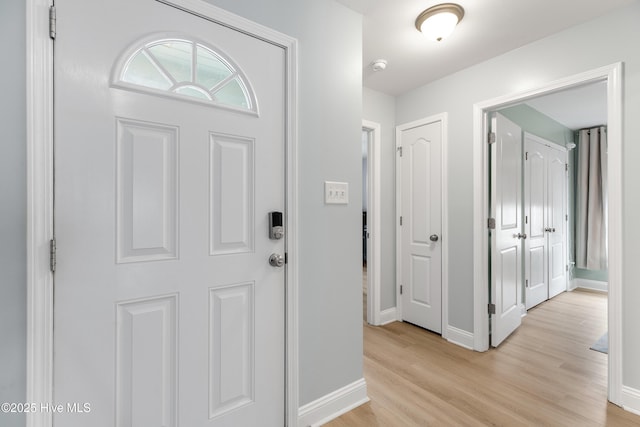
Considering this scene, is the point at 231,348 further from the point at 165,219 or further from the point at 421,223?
the point at 421,223

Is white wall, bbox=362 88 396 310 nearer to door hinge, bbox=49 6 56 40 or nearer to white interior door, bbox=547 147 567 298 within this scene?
white interior door, bbox=547 147 567 298

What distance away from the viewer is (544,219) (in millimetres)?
3652

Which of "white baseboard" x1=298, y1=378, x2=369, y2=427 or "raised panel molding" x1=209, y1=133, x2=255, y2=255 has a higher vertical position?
"raised panel molding" x1=209, y1=133, x2=255, y2=255

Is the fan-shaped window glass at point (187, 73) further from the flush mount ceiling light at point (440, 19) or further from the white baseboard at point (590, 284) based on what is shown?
the white baseboard at point (590, 284)

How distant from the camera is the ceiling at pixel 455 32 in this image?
5.70ft

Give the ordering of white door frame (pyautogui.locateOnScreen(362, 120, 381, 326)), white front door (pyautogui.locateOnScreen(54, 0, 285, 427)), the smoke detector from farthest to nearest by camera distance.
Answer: white door frame (pyautogui.locateOnScreen(362, 120, 381, 326)) < the smoke detector < white front door (pyautogui.locateOnScreen(54, 0, 285, 427))

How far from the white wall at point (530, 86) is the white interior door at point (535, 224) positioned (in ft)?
3.94

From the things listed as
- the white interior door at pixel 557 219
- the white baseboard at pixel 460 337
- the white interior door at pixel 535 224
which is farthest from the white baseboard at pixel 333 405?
the white interior door at pixel 557 219

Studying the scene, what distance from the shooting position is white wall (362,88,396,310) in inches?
118

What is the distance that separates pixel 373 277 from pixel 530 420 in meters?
1.57

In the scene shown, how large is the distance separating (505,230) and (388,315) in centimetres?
139

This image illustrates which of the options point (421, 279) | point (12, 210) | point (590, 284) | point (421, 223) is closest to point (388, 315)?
point (421, 279)

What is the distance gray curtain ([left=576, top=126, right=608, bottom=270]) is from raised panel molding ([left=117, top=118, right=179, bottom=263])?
528 centimetres

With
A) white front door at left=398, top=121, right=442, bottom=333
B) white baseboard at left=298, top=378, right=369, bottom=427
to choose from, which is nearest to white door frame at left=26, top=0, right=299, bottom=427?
white baseboard at left=298, top=378, right=369, bottom=427
